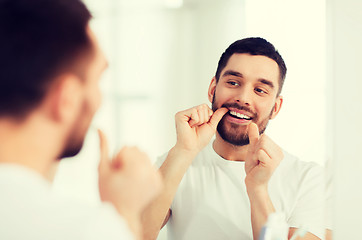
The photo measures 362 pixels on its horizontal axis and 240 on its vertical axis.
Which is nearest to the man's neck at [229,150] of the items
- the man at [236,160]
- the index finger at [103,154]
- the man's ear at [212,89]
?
the man at [236,160]

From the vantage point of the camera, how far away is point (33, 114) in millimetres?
581

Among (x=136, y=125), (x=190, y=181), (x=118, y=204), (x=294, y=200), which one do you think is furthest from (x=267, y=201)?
(x=118, y=204)

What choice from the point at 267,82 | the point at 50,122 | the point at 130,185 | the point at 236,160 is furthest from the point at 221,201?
the point at 50,122

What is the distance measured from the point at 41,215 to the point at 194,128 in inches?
20.7

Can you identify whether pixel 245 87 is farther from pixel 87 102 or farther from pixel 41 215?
pixel 41 215

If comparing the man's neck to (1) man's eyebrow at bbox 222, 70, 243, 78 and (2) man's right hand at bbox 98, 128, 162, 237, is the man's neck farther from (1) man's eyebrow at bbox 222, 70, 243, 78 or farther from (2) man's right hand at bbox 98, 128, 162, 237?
(2) man's right hand at bbox 98, 128, 162, 237

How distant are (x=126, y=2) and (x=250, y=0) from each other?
1.17ft

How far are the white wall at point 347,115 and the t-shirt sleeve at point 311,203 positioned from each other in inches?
6.0

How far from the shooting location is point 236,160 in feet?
3.32

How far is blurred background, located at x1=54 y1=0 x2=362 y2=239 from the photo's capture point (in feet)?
3.09

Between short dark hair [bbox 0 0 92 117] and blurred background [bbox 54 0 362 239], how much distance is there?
12.4 inches

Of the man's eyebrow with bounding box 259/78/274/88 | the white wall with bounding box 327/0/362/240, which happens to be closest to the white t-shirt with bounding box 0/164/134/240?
the man's eyebrow with bounding box 259/78/274/88

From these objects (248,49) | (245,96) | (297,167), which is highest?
(248,49)

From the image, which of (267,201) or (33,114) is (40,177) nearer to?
(33,114)
